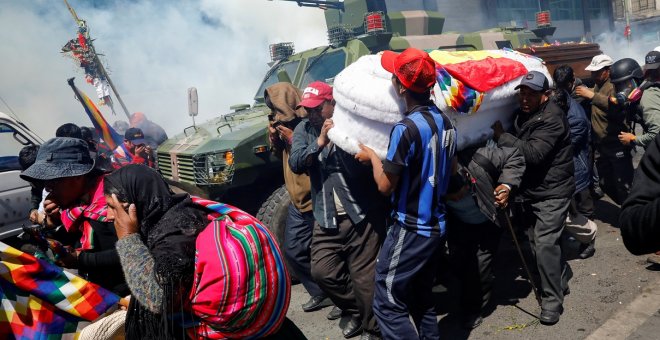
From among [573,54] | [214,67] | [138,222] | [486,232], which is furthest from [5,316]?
[214,67]

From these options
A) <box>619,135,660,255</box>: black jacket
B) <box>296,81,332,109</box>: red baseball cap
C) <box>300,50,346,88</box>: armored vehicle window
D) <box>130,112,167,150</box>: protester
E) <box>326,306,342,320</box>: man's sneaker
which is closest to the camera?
<box>619,135,660,255</box>: black jacket

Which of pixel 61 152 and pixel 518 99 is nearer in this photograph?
pixel 61 152

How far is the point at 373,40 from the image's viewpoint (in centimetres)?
678

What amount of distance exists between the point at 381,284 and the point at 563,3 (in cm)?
2844

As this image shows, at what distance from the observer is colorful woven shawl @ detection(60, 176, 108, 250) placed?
2330mm

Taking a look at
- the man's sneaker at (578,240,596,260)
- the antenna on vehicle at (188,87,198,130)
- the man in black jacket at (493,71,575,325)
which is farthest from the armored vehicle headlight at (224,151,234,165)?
the man's sneaker at (578,240,596,260)

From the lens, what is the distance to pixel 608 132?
5.16 metres

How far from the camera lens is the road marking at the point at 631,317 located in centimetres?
330

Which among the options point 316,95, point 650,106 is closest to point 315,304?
point 316,95

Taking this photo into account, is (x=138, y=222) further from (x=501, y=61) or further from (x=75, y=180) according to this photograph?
(x=501, y=61)

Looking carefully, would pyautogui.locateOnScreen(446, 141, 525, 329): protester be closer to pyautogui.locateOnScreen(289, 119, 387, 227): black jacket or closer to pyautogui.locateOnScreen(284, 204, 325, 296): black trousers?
pyautogui.locateOnScreen(289, 119, 387, 227): black jacket

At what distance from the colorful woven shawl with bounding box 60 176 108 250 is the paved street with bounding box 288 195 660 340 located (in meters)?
2.09

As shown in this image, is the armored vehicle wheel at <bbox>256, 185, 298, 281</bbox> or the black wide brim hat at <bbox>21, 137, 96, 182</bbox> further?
the armored vehicle wheel at <bbox>256, 185, 298, 281</bbox>

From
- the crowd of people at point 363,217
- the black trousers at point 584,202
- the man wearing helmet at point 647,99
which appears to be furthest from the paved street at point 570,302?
the man wearing helmet at point 647,99
